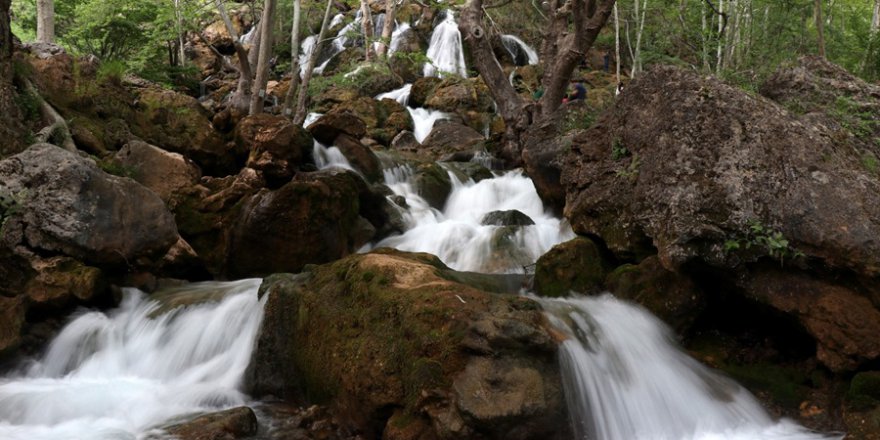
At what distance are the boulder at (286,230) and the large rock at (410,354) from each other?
3.03 metres

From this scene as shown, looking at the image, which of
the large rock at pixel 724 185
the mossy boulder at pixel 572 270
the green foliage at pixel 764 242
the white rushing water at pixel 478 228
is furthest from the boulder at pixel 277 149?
the green foliage at pixel 764 242

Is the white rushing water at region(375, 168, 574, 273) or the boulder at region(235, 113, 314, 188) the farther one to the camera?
the boulder at region(235, 113, 314, 188)

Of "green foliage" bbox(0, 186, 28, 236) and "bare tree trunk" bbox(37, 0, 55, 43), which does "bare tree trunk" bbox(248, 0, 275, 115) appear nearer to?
"bare tree trunk" bbox(37, 0, 55, 43)

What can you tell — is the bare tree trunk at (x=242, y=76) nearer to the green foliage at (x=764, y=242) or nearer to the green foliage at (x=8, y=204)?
the green foliage at (x=8, y=204)

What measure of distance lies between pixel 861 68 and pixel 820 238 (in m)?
9.35

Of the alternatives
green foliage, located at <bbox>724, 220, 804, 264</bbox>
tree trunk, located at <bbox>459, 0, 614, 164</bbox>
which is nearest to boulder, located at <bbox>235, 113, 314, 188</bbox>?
tree trunk, located at <bbox>459, 0, 614, 164</bbox>

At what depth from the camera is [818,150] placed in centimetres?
543

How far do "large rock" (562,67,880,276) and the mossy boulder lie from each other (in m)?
0.27

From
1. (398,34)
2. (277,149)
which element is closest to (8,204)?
(277,149)

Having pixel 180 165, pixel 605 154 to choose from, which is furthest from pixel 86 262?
pixel 605 154

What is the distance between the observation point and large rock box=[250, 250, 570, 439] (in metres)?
3.91

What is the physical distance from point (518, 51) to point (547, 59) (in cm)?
1295

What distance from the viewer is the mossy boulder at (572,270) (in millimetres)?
6570

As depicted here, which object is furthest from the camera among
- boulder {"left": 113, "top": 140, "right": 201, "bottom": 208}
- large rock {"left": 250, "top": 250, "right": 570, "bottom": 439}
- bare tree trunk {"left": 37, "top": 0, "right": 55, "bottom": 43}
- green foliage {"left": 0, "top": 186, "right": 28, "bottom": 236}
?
bare tree trunk {"left": 37, "top": 0, "right": 55, "bottom": 43}
